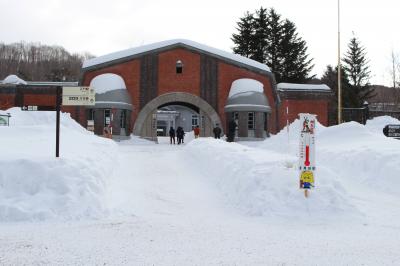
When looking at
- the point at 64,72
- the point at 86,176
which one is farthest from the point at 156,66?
the point at 64,72

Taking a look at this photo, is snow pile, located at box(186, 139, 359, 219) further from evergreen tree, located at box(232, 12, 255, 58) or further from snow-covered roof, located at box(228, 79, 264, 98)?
evergreen tree, located at box(232, 12, 255, 58)

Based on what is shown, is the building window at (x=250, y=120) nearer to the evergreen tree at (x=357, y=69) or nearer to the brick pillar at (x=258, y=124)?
the brick pillar at (x=258, y=124)

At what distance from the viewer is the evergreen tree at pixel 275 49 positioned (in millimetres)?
59781

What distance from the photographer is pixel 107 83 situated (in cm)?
3095

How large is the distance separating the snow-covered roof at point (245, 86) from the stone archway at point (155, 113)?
2.26 meters

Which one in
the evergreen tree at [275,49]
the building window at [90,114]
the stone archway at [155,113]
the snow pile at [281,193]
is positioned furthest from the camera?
the evergreen tree at [275,49]

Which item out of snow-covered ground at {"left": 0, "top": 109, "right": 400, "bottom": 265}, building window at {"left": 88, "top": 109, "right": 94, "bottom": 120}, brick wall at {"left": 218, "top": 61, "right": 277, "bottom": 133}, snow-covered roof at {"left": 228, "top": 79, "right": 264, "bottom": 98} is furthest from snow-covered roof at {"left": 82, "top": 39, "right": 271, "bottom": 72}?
snow-covered ground at {"left": 0, "top": 109, "right": 400, "bottom": 265}

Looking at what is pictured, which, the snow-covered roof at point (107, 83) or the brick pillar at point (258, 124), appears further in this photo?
the brick pillar at point (258, 124)

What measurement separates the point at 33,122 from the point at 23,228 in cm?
2025

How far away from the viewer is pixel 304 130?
7.93 m

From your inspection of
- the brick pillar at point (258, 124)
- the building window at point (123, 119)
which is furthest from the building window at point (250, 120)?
the building window at point (123, 119)

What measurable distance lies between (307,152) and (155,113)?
2537cm

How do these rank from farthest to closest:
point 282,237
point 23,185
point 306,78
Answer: point 306,78, point 23,185, point 282,237

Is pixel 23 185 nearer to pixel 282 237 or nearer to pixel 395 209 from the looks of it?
pixel 282 237
